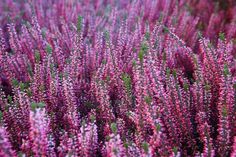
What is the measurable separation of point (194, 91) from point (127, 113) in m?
0.34

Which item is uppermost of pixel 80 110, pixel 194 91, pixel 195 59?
pixel 195 59

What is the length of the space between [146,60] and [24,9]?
1.78 meters

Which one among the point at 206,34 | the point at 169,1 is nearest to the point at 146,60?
the point at 206,34

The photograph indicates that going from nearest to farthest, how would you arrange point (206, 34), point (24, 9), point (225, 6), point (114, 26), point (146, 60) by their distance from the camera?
point (146, 60) → point (114, 26) → point (206, 34) → point (24, 9) → point (225, 6)

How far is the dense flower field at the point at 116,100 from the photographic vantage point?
138 cm

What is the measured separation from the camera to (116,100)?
1.76 meters

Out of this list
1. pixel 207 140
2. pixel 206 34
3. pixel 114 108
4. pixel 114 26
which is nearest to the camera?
pixel 207 140

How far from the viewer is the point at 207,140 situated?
1.38 metres

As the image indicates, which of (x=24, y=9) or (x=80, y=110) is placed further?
(x=24, y=9)

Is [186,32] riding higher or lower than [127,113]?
higher

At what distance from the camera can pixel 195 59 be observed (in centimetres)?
176

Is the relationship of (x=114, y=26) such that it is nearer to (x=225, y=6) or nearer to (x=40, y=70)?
(x=40, y=70)

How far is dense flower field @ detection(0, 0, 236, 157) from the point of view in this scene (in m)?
1.38

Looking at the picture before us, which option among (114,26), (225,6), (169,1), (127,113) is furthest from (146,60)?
(225,6)
